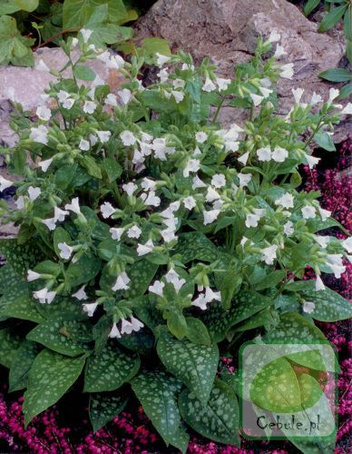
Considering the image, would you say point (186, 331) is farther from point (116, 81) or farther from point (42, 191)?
point (116, 81)

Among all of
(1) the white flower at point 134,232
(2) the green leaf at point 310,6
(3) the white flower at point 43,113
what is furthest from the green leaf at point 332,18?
(1) the white flower at point 134,232

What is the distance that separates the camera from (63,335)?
271 cm

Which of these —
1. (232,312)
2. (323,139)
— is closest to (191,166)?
(232,312)

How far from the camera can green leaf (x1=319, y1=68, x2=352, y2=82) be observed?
369 centimetres

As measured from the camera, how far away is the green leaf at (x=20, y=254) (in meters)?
2.89

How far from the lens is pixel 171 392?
8.73ft

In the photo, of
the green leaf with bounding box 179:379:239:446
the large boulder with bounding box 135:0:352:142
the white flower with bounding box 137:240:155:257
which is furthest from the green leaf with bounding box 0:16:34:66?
the green leaf with bounding box 179:379:239:446

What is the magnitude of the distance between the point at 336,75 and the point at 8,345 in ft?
7.07

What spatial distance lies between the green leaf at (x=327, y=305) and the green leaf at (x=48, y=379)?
960 millimetres

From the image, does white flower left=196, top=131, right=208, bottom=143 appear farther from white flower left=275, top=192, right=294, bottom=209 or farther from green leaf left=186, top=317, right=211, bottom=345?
green leaf left=186, top=317, right=211, bottom=345

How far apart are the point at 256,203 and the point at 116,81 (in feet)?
4.48

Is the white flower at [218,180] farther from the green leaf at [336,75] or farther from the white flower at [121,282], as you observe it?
the green leaf at [336,75]

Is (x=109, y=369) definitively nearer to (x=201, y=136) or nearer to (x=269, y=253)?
(x=269, y=253)

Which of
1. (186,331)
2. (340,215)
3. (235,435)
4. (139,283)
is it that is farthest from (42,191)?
(340,215)
